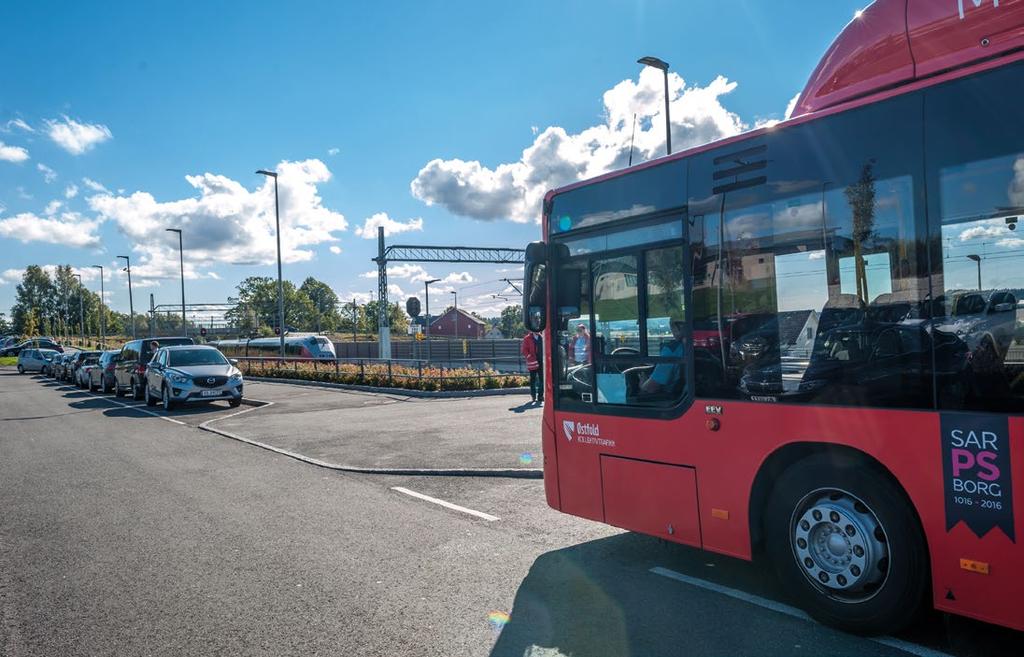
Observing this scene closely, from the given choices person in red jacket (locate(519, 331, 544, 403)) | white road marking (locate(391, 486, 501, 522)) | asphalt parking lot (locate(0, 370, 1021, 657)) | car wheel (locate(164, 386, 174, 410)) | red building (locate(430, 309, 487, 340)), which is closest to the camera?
asphalt parking lot (locate(0, 370, 1021, 657))

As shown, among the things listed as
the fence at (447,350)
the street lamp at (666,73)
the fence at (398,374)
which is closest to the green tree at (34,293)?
the fence at (447,350)

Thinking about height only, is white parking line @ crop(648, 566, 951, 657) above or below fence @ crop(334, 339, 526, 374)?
below

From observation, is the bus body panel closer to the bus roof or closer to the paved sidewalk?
the bus roof

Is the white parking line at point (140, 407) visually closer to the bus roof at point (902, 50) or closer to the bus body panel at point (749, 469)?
the bus body panel at point (749, 469)

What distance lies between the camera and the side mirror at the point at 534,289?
230 inches

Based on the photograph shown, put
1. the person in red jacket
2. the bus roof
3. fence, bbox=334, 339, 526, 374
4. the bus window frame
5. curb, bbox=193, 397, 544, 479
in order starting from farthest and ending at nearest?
fence, bbox=334, 339, 526, 374 → the person in red jacket → curb, bbox=193, 397, 544, 479 → the bus window frame → the bus roof

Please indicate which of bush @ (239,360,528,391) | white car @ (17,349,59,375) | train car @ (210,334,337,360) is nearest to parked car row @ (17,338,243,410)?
bush @ (239,360,528,391)

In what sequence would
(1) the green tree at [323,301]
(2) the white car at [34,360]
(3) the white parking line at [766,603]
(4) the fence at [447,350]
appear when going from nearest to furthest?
(3) the white parking line at [766,603]
(4) the fence at [447,350]
(2) the white car at [34,360]
(1) the green tree at [323,301]

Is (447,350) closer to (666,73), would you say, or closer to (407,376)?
(407,376)

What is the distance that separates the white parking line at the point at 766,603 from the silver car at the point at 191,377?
16194mm

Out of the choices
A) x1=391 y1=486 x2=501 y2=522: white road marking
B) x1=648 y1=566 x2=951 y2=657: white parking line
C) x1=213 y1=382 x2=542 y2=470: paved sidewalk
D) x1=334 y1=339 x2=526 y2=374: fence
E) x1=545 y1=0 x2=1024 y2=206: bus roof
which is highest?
x1=545 y1=0 x2=1024 y2=206: bus roof

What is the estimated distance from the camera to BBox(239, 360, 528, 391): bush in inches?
831

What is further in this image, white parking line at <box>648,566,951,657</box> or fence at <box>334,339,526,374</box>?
fence at <box>334,339,526,374</box>

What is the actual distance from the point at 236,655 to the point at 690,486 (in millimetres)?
2968
